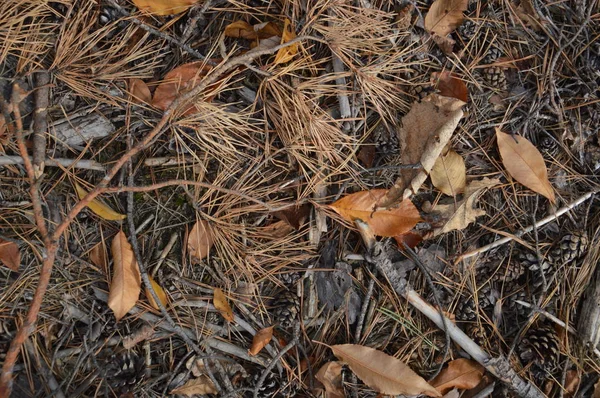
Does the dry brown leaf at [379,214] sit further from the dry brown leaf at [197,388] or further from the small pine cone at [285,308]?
the dry brown leaf at [197,388]

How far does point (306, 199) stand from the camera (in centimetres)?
181

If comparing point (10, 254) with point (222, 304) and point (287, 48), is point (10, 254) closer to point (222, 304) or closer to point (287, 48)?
point (222, 304)

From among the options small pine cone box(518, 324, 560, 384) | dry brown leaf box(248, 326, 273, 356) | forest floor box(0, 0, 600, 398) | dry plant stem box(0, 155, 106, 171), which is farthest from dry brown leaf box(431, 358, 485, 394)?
dry plant stem box(0, 155, 106, 171)

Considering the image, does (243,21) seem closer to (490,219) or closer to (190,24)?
(190,24)

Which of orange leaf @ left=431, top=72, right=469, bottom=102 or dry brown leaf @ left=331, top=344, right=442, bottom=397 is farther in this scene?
orange leaf @ left=431, top=72, right=469, bottom=102

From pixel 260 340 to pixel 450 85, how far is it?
121 cm

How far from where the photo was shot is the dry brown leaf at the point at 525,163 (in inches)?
73.2

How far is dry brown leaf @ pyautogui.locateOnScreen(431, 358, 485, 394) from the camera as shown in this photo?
1.85m

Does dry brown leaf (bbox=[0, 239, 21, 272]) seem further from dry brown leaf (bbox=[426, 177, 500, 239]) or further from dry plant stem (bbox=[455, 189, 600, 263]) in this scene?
dry plant stem (bbox=[455, 189, 600, 263])

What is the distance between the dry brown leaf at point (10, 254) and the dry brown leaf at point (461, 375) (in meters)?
1.58

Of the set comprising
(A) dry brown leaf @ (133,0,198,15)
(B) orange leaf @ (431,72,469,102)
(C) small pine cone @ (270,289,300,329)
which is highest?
(A) dry brown leaf @ (133,0,198,15)

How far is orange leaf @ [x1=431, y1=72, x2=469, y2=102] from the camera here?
1.87 m

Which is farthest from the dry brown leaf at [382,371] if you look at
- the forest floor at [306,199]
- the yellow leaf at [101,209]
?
the yellow leaf at [101,209]

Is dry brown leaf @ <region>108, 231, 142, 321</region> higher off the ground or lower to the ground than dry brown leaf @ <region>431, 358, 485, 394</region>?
higher
